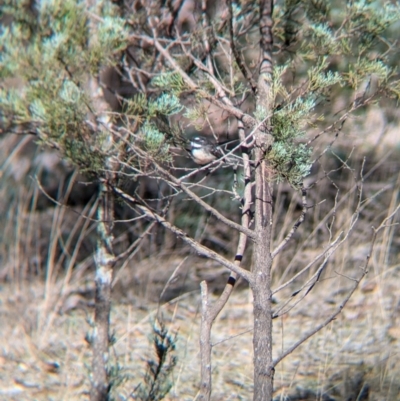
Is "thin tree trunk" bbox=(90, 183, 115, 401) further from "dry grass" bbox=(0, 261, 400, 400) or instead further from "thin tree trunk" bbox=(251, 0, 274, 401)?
"thin tree trunk" bbox=(251, 0, 274, 401)

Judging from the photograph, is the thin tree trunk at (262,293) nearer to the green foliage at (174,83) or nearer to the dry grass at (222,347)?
the green foliage at (174,83)

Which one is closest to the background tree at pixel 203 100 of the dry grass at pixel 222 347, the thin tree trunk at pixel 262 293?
the thin tree trunk at pixel 262 293

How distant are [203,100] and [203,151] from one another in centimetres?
17

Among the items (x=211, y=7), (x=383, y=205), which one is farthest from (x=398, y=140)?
(x=211, y=7)

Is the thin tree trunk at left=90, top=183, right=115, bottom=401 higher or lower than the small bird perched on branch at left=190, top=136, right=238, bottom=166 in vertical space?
lower

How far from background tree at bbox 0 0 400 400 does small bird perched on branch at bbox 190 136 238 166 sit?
0.04m

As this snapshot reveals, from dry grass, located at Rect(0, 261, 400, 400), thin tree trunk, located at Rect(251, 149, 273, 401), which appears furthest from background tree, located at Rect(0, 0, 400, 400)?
dry grass, located at Rect(0, 261, 400, 400)

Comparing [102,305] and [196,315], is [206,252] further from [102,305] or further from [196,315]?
[196,315]

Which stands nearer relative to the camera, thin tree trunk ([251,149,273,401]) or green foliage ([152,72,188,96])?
thin tree trunk ([251,149,273,401])

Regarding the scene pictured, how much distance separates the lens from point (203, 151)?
2.34 meters

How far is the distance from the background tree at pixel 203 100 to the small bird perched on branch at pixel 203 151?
4 cm

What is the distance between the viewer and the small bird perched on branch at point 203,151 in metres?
2.30

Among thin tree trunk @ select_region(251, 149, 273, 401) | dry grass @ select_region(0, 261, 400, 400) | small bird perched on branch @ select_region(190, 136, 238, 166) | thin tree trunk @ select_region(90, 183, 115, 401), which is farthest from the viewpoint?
dry grass @ select_region(0, 261, 400, 400)

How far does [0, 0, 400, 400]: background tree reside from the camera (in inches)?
79.7
